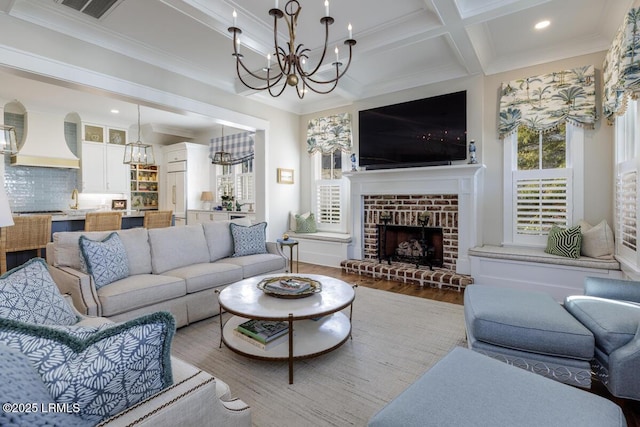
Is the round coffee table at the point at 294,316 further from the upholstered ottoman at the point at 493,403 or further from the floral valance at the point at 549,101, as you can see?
the floral valance at the point at 549,101

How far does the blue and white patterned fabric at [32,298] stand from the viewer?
128 centimetres

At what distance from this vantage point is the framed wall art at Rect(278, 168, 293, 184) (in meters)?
5.65

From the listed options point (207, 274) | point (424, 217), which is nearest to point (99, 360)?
point (207, 274)

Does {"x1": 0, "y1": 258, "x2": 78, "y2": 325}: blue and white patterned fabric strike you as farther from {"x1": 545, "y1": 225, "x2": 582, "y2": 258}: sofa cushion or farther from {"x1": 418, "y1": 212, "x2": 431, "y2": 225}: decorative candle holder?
{"x1": 545, "y1": 225, "x2": 582, "y2": 258}: sofa cushion

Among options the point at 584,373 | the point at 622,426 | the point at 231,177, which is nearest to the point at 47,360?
the point at 622,426

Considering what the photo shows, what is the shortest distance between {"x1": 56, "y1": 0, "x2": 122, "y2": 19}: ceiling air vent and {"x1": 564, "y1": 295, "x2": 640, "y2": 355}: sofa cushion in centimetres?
415

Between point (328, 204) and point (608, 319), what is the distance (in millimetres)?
4353

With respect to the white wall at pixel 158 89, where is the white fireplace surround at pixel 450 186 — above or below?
below

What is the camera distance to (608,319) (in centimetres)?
177

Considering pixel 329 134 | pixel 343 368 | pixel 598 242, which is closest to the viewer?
pixel 343 368

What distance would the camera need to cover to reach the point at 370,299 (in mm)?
3617

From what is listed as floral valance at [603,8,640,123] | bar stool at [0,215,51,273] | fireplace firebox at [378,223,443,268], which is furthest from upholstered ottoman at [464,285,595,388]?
bar stool at [0,215,51,273]

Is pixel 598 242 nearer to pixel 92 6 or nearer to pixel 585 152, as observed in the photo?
pixel 585 152

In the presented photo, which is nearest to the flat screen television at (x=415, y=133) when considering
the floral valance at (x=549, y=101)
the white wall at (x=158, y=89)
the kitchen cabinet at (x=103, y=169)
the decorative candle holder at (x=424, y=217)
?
the floral valance at (x=549, y=101)
